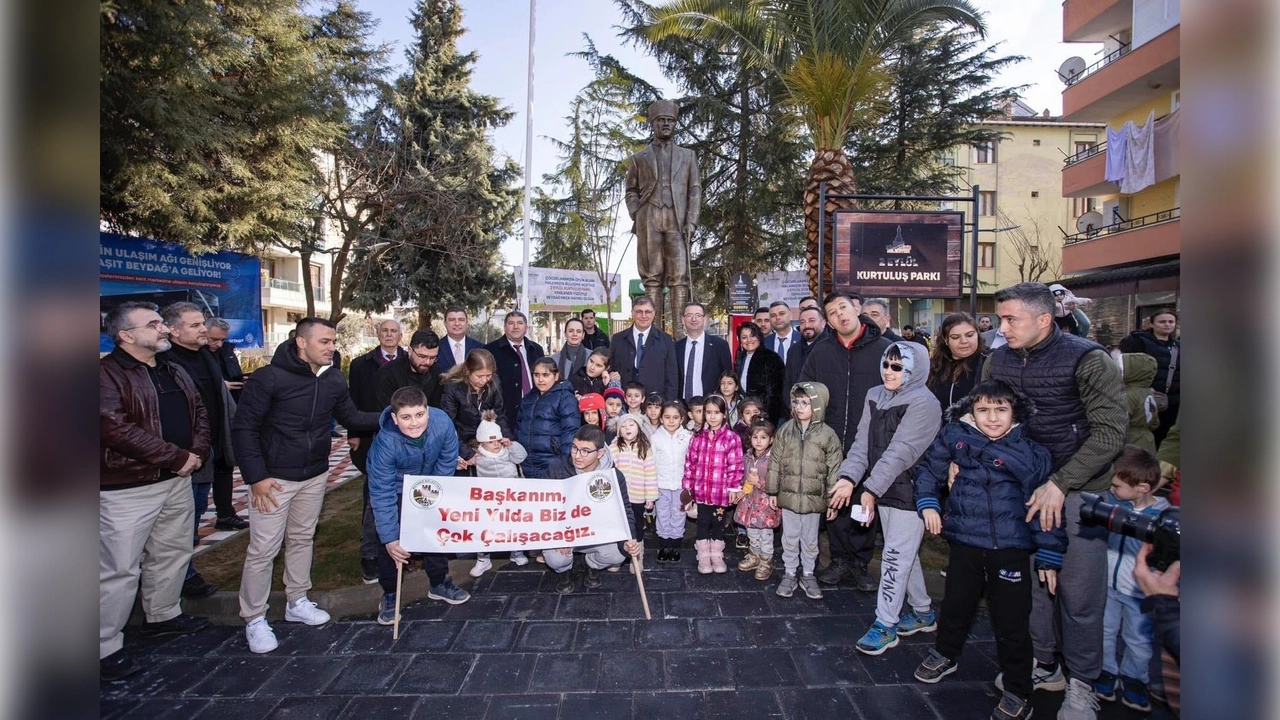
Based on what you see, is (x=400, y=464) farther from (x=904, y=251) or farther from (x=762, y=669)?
(x=904, y=251)

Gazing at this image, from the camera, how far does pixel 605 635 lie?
4.34 meters

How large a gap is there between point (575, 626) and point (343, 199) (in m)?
10.5

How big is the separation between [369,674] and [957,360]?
4660mm

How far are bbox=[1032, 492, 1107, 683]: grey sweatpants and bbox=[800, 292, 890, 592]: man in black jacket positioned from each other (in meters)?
1.73

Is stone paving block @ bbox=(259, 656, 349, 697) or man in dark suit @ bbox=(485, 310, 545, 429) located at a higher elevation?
man in dark suit @ bbox=(485, 310, 545, 429)

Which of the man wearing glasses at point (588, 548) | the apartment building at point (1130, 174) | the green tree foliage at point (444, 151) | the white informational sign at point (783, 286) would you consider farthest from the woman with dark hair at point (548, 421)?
the apartment building at point (1130, 174)

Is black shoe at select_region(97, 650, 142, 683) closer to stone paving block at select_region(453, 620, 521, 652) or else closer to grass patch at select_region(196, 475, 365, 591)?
grass patch at select_region(196, 475, 365, 591)

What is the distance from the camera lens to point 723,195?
67.7ft

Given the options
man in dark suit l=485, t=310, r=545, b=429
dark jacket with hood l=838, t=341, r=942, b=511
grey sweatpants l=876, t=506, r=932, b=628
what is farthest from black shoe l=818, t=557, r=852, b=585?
man in dark suit l=485, t=310, r=545, b=429

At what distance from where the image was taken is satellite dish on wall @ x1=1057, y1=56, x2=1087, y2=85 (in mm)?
21312

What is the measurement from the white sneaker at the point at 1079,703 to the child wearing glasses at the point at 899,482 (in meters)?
0.94

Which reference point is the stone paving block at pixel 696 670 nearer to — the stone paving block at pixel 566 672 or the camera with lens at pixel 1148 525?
the stone paving block at pixel 566 672

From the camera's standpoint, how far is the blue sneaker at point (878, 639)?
400cm
